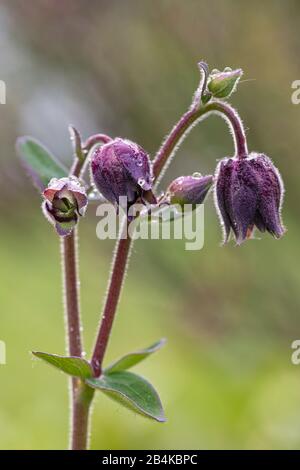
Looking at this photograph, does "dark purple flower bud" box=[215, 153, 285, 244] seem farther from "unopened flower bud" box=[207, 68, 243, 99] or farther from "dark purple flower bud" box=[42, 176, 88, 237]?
"dark purple flower bud" box=[42, 176, 88, 237]

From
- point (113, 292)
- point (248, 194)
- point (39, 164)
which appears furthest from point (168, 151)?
point (39, 164)

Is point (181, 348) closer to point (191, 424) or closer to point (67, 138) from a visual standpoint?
point (191, 424)

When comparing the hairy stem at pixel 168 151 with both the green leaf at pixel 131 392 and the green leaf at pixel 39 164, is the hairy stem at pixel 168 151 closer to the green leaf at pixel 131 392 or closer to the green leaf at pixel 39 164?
the green leaf at pixel 131 392

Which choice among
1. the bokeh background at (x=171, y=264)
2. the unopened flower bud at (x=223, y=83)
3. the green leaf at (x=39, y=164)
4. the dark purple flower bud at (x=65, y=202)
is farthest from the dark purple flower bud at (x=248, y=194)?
the bokeh background at (x=171, y=264)

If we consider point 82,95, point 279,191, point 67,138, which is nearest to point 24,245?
point 67,138

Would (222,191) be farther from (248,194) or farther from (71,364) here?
(71,364)
